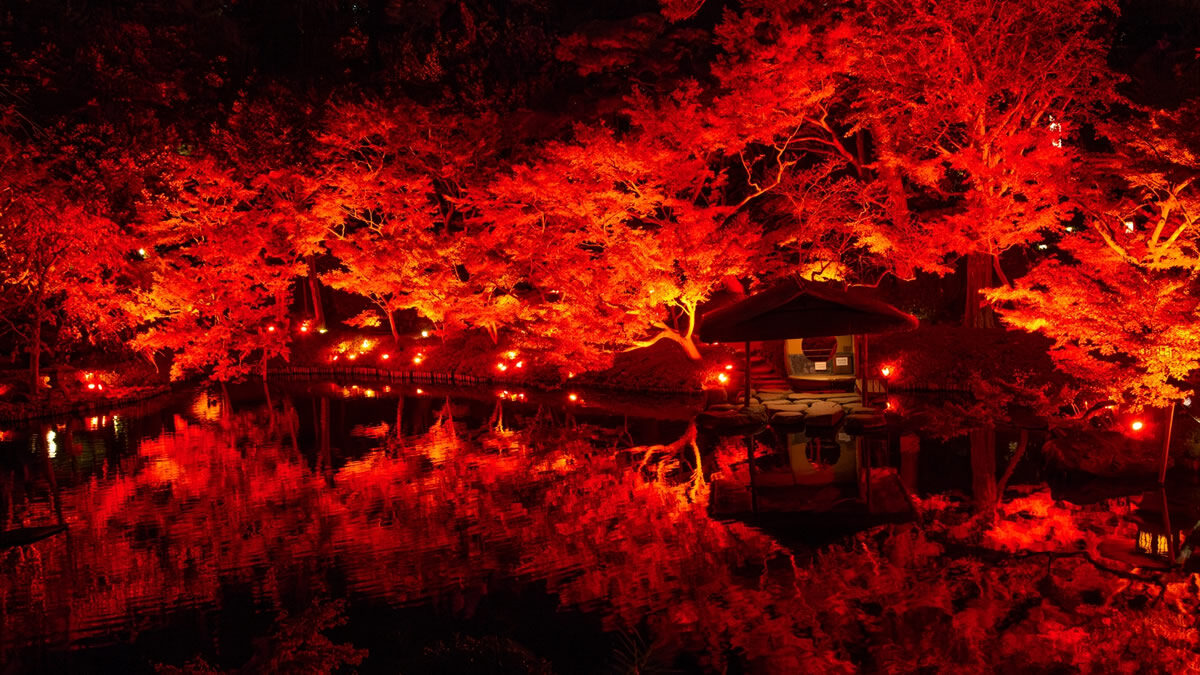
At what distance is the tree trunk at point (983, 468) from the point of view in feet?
35.1

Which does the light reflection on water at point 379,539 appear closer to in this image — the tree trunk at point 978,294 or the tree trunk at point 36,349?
the tree trunk at point 36,349

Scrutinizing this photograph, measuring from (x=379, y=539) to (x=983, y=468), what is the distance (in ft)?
26.8

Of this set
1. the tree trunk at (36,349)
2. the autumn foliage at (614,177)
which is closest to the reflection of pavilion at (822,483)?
the autumn foliage at (614,177)

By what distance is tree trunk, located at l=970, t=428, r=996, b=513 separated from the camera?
10.7 meters

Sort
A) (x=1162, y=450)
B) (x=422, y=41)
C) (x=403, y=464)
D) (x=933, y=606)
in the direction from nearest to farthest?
1. (x=933, y=606)
2. (x=1162, y=450)
3. (x=403, y=464)
4. (x=422, y=41)

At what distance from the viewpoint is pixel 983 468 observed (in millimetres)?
12289

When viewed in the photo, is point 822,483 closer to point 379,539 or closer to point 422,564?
point 422,564

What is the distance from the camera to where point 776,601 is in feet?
25.6

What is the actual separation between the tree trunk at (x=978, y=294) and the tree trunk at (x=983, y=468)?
655 centimetres

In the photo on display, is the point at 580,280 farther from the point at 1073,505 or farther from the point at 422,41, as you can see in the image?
the point at 422,41

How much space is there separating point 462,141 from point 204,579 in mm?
19158

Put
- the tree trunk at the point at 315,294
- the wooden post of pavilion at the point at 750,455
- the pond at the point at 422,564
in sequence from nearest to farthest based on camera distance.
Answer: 1. the pond at the point at 422,564
2. the wooden post of pavilion at the point at 750,455
3. the tree trunk at the point at 315,294

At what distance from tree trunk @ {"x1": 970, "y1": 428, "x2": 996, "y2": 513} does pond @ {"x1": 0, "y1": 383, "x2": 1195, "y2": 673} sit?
374mm

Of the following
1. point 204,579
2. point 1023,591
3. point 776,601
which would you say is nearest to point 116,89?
point 204,579
